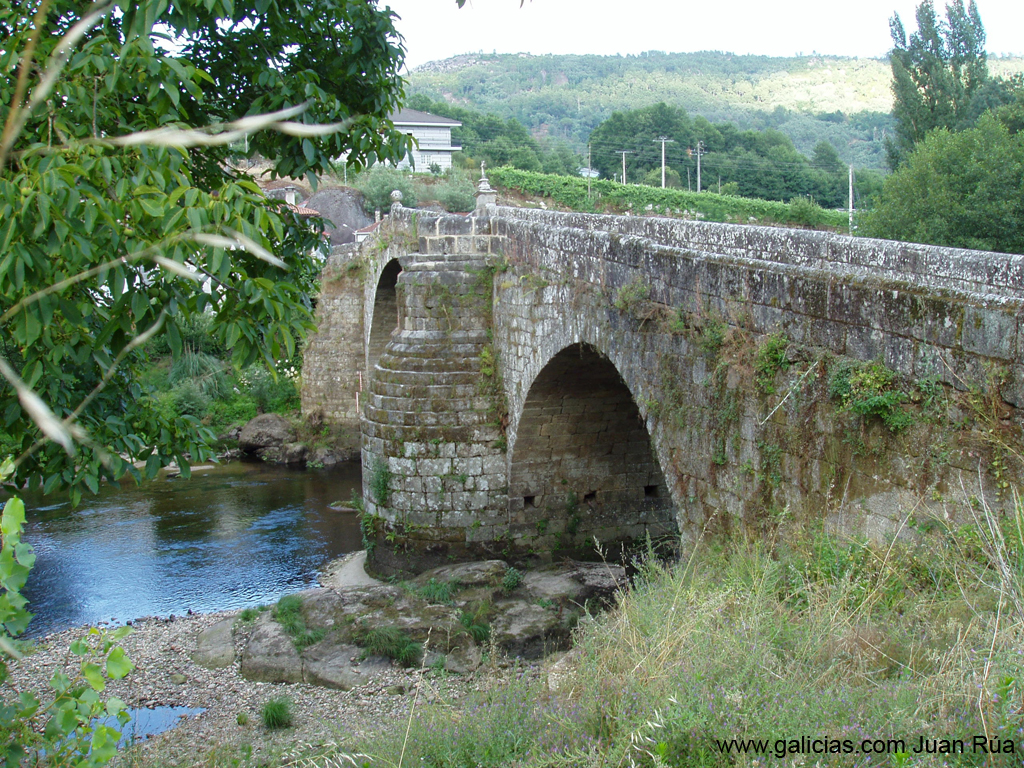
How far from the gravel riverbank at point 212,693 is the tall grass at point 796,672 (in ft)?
7.69

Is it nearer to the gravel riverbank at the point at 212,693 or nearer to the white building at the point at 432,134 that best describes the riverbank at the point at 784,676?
the gravel riverbank at the point at 212,693

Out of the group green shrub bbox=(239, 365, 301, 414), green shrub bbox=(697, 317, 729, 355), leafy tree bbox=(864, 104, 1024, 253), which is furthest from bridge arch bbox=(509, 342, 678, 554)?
green shrub bbox=(239, 365, 301, 414)

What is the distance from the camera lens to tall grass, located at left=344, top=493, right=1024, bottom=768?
266 centimetres

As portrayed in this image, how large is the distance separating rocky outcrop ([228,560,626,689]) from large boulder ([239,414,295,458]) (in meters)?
11.6

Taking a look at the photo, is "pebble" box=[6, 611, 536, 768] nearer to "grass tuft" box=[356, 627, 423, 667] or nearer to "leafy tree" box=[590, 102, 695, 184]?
"grass tuft" box=[356, 627, 423, 667]

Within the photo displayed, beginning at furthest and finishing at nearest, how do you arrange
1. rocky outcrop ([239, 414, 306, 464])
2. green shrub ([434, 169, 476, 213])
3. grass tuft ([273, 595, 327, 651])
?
green shrub ([434, 169, 476, 213])
rocky outcrop ([239, 414, 306, 464])
grass tuft ([273, 595, 327, 651])

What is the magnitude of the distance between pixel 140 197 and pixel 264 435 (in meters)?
18.4

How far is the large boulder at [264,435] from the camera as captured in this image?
69.9 feet

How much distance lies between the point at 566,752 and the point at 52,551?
41.3ft

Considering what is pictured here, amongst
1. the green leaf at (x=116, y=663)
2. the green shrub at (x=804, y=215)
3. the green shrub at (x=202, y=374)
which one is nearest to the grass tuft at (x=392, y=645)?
the green leaf at (x=116, y=663)

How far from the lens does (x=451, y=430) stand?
1117 cm

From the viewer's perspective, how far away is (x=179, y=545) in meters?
14.0

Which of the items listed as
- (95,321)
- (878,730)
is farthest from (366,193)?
(878,730)

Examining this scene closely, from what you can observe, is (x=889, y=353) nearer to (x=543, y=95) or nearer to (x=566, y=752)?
(x=566, y=752)
